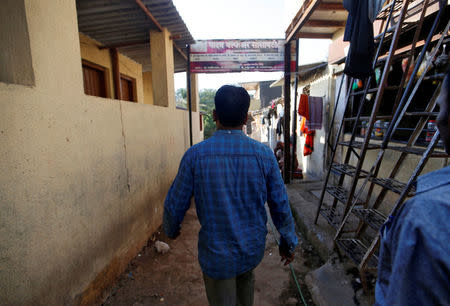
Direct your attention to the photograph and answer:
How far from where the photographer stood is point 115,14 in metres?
4.13

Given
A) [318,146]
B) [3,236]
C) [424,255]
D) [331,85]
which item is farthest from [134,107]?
[318,146]

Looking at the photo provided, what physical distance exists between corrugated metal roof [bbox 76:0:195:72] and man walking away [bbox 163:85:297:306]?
10.9 ft

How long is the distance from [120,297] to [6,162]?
1967 millimetres

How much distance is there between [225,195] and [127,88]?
23.5 feet

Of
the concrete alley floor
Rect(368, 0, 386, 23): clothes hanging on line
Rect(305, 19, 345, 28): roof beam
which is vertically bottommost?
the concrete alley floor

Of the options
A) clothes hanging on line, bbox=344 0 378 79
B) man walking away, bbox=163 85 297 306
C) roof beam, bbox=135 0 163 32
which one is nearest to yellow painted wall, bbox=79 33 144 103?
roof beam, bbox=135 0 163 32

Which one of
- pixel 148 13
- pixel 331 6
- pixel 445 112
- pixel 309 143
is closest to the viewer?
pixel 445 112

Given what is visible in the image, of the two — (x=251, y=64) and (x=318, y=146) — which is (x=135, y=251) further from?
(x=318, y=146)

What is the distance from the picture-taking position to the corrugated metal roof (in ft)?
12.6

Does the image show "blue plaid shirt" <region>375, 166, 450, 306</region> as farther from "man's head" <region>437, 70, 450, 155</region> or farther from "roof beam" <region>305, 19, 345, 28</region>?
"roof beam" <region>305, 19, 345, 28</region>

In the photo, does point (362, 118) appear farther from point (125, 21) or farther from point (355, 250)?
point (125, 21)

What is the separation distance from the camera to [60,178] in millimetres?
2018

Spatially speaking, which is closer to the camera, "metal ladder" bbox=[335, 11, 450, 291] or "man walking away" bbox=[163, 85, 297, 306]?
"man walking away" bbox=[163, 85, 297, 306]

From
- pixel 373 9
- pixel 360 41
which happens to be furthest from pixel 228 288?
pixel 373 9
